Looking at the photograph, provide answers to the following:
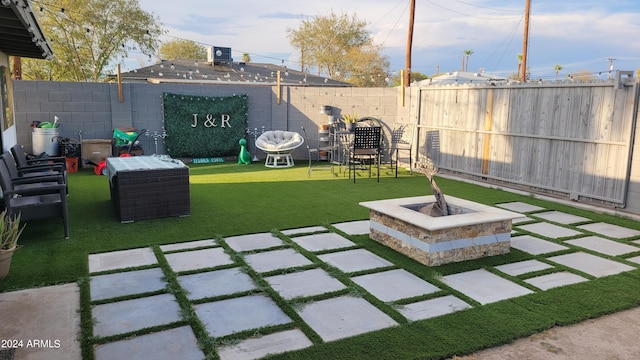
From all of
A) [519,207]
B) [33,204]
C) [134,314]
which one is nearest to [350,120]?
[519,207]

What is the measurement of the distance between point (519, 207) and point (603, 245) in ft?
5.28

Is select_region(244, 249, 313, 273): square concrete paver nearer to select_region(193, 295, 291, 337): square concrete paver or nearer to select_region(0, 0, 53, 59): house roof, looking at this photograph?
select_region(193, 295, 291, 337): square concrete paver

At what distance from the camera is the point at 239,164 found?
9.88m

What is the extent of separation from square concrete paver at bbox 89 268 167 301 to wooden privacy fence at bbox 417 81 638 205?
17.9 feet

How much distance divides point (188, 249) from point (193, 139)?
6265mm

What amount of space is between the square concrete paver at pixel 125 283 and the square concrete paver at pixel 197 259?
0.19 m

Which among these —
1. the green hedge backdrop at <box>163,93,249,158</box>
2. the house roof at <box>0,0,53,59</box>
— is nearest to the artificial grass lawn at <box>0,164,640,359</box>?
the green hedge backdrop at <box>163,93,249,158</box>

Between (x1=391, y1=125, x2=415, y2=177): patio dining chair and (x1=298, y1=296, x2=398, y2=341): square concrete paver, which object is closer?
(x1=298, y1=296, x2=398, y2=341): square concrete paver

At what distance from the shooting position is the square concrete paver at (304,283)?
3.19 meters

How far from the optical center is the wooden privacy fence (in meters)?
5.70

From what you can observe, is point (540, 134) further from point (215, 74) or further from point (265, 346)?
point (215, 74)

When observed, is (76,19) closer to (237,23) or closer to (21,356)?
(237,23)

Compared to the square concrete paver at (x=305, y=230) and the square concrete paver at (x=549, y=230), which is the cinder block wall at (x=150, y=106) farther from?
the square concrete paver at (x=305, y=230)

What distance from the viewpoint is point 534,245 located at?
14.3ft
